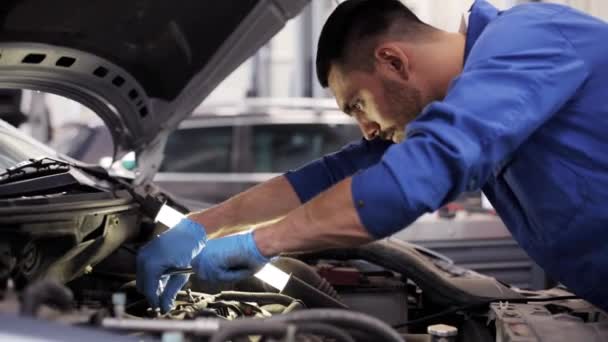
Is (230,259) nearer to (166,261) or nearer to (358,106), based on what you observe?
(166,261)

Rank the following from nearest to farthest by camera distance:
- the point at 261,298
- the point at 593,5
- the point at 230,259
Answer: the point at 230,259, the point at 261,298, the point at 593,5

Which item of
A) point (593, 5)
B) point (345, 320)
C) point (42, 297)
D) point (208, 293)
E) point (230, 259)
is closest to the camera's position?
point (42, 297)

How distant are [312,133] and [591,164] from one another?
528 centimetres

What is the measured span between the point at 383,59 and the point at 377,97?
94 mm

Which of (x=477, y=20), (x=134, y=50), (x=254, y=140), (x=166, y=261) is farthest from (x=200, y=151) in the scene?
(x=477, y=20)

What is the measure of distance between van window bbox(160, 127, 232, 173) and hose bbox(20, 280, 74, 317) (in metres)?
5.92

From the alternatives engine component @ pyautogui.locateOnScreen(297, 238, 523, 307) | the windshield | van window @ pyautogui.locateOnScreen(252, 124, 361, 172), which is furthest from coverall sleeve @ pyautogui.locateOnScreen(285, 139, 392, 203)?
van window @ pyautogui.locateOnScreen(252, 124, 361, 172)

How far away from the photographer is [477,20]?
1.78 metres

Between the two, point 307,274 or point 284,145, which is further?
point 284,145

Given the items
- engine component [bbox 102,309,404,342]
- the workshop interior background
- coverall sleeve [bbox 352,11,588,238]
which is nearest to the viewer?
engine component [bbox 102,309,404,342]

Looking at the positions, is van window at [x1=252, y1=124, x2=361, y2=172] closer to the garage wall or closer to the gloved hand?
the garage wall

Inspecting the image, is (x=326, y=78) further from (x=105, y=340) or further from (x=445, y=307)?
(x=105, y=340)

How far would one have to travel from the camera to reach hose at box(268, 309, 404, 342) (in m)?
1.18

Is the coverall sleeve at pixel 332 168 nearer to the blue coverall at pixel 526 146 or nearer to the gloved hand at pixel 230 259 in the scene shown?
the blue coverall at pixel 526 146
